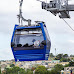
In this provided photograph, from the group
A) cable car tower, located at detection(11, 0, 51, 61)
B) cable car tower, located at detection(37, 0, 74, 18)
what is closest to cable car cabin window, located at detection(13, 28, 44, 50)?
cable car tower, located at detection(11, 0, 51, 61)

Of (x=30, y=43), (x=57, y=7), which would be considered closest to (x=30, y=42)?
(x=30, y=43)

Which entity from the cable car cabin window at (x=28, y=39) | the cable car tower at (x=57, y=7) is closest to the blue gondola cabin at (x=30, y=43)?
the cable car cabin window at (x=28, y=39)

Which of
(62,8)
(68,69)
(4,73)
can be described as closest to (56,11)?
(62,8)

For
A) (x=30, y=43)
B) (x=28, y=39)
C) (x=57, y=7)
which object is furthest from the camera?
(x=28, y=39)

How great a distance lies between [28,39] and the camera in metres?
27.2

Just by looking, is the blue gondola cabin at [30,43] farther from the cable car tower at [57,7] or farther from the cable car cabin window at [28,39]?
the cable car tower at [57,7]

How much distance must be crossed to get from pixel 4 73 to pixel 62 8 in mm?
136030

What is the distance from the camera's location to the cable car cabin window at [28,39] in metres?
26.6

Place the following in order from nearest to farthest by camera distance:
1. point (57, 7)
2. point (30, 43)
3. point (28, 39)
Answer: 1. point (57, 7)
2. point (30, 43)
3. point (28, 39)

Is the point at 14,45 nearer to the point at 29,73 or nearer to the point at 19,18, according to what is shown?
the point at 19,18

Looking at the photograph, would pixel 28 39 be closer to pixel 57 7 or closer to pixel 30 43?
pixel 30 43

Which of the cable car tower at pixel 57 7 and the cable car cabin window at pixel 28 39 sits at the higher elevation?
the cable car tower at pixel 57 7

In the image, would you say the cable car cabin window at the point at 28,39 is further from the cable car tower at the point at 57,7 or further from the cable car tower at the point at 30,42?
the cable car tower at the point at 57,7

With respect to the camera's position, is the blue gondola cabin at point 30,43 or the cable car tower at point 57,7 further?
the blue gondola cabin at point 30,43
